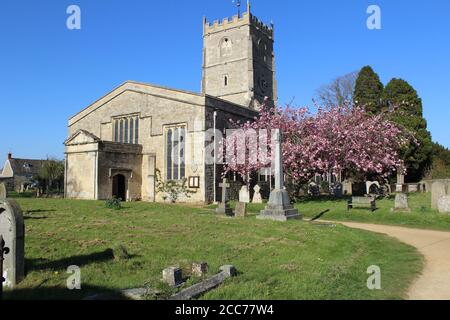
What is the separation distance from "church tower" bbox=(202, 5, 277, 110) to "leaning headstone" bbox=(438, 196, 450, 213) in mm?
32658

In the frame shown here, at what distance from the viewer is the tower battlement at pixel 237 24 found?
50.4 m

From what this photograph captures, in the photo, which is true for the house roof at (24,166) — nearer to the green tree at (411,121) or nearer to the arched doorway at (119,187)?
the arched doorway at (119,187)

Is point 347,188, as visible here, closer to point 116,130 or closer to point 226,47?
point 116,130

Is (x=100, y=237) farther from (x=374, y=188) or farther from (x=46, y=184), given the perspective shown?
(x=46, y=184)

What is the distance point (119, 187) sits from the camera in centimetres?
2956

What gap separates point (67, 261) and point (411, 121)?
3420cm

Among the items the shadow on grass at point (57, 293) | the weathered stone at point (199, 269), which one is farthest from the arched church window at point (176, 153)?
the shadow on grass at point (57, 293)

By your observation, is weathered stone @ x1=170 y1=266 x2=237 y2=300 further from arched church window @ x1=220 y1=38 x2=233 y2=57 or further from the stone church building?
arched church window @ x1=220 y1=38 x2=233 y2=57

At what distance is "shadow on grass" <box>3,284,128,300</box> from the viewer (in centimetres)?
506

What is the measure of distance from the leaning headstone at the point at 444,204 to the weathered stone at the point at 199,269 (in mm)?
13343

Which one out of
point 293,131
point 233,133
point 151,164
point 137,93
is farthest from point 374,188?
point 137,93

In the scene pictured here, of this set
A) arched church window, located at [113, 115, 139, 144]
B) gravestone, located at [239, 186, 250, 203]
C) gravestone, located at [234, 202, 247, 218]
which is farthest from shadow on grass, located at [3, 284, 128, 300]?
arched church window, located at [113, 115, 139, 144]

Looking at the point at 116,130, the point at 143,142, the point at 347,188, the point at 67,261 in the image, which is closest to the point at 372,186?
the point at 347,188
